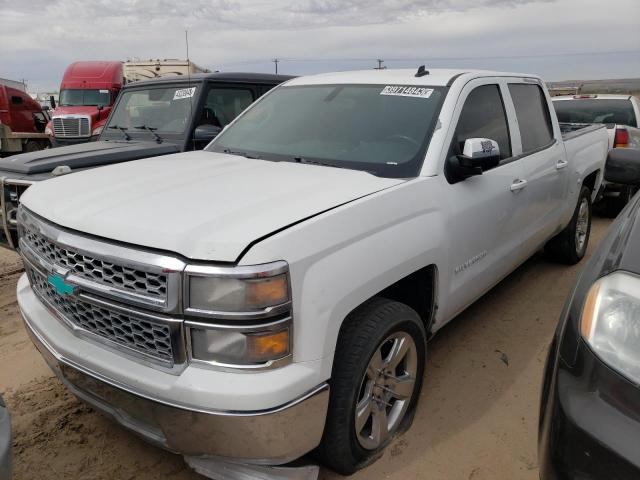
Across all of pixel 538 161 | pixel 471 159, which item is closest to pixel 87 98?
pixel 538 161

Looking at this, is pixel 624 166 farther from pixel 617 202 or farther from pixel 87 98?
pixel 87 98

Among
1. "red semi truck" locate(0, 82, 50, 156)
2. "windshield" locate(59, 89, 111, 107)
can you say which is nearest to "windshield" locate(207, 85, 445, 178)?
"windshield" locate(59, 89, 111, 107)

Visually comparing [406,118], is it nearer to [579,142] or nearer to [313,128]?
[313,128]

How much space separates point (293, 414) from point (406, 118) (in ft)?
6.28

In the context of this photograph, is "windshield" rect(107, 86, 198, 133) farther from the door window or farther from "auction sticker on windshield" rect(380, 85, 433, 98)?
"auction sticker on windshield" rect(380, 85, 433, 98)

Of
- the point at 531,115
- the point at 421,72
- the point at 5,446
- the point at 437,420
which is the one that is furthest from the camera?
the point at 531,115

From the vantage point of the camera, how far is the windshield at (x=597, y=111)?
820 centimetres

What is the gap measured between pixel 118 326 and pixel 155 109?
4600mm

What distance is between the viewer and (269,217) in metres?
2.07

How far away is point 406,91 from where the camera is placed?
3.28 meters

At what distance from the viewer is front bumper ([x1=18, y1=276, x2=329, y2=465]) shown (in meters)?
1.87

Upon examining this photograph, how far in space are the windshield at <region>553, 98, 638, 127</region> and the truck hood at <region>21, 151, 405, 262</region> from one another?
7144mm

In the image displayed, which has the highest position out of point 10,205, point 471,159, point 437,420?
point 471,159

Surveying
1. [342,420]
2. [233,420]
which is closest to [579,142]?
[342,420]
